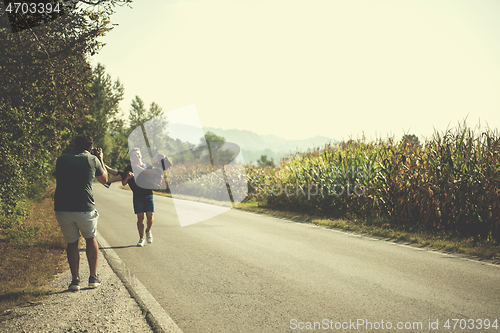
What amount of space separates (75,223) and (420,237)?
7934 mm

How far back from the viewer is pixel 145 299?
14.5 ft

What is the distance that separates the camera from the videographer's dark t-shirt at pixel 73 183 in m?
4.54

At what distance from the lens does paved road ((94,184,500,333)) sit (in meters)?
3.81

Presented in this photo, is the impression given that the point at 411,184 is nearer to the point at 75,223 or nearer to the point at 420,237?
the point at 420,237

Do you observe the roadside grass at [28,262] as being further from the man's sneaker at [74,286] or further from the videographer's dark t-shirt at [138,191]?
the videographer's dark t-shirt at [138,191]

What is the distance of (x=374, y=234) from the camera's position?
934cm

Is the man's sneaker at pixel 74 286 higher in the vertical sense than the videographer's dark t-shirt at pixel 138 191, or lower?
lower

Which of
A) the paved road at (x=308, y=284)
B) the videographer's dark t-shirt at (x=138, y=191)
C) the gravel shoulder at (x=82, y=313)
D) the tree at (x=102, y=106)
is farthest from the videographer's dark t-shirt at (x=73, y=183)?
the tree at (x=102, y=106)

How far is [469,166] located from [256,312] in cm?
745

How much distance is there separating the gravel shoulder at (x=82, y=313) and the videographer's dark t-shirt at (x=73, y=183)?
117 centimetres

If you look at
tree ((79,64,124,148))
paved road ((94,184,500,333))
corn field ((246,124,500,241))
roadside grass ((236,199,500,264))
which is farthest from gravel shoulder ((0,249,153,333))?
tree ((79,64,124,148))

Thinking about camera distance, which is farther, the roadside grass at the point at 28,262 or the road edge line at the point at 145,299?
the roadside grass at the point at 28,262

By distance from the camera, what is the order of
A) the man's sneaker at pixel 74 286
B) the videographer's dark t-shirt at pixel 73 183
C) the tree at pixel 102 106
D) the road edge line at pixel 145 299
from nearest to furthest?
the road edge line at pixel 145 299 → the videographer's dark t-shirt at pixel 73 183 → the man's sneaker at pixel 74 286 → the tree at pixel 102 106

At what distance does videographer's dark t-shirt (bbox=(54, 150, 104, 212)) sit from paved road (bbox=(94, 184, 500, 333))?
1605 millimetres
